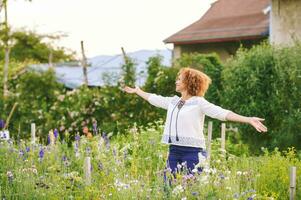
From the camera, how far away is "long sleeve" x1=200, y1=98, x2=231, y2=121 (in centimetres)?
644

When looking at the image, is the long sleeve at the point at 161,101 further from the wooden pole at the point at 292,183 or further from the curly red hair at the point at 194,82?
the wooden pole at the point at 292,183

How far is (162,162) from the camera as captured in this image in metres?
8.19

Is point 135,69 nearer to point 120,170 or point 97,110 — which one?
point 97,110

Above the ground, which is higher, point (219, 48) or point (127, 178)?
point (219, 48)

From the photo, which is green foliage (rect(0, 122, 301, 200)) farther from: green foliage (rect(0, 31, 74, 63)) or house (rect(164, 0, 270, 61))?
green foliage (rect(0, 31, 74, 63))

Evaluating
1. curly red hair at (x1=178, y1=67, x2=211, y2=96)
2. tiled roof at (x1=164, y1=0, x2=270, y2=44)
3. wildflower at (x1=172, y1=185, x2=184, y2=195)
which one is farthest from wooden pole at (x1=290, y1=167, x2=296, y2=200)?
tiled roof at (x1=164, y1=0, x2=270, y2=44)

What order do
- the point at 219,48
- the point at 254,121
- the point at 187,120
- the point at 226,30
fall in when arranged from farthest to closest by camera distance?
the point at 219,48 → the point at 226,30 → the point at 187,120 → the point at 254,121

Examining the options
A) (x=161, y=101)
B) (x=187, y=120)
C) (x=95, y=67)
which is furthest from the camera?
(x=95, y=67)

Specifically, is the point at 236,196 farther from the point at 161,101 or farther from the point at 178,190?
the point at 161,101

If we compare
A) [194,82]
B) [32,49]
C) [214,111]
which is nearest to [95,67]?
[32,49]

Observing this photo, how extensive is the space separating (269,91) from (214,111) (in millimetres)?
4979

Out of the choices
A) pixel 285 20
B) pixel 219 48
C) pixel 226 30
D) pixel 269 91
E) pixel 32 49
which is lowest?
pixel 269 91

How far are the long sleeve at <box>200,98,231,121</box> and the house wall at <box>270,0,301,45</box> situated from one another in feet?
31.4

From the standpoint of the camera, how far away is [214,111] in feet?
21.4
